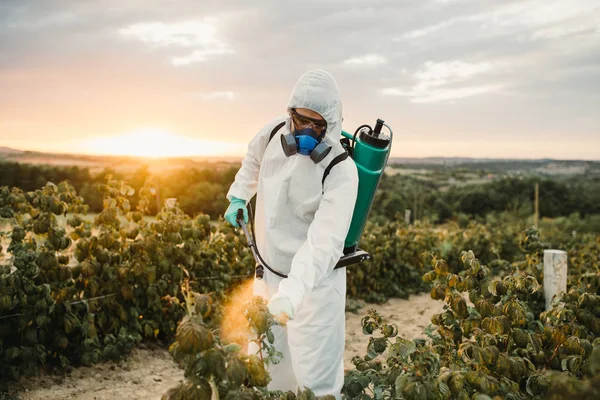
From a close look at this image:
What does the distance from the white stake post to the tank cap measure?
3.21 metres

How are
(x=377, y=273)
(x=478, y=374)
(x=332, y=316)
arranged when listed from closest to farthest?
(x=478, y=374) → (x=332, y=316) → (x=377, y=273)

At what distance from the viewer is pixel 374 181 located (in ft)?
8.14

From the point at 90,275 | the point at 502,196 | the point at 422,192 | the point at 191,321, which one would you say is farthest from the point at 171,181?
the point at 502,196

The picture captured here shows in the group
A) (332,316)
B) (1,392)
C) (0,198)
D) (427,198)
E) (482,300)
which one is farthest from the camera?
(427,198)

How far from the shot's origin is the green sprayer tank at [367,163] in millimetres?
2438

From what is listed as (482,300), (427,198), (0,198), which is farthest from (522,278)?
(427,198)

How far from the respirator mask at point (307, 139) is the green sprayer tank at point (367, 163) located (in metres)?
0.25

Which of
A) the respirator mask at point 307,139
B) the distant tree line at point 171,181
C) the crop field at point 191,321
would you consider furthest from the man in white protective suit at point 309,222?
the distant tree line at point 171,181

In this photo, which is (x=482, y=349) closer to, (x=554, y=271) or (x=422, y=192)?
(x=554, y=271)

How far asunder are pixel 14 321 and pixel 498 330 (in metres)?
3.09

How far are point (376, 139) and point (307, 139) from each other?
39 centimetres

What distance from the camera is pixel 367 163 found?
8.08 feet

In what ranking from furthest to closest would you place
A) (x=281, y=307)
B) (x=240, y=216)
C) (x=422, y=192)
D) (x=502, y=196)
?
(x=502, y=196), (x=422, y=192), (x=240, y=216), (x=281, y=307)

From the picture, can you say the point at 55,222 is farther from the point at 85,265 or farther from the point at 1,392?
the point at 1,392
